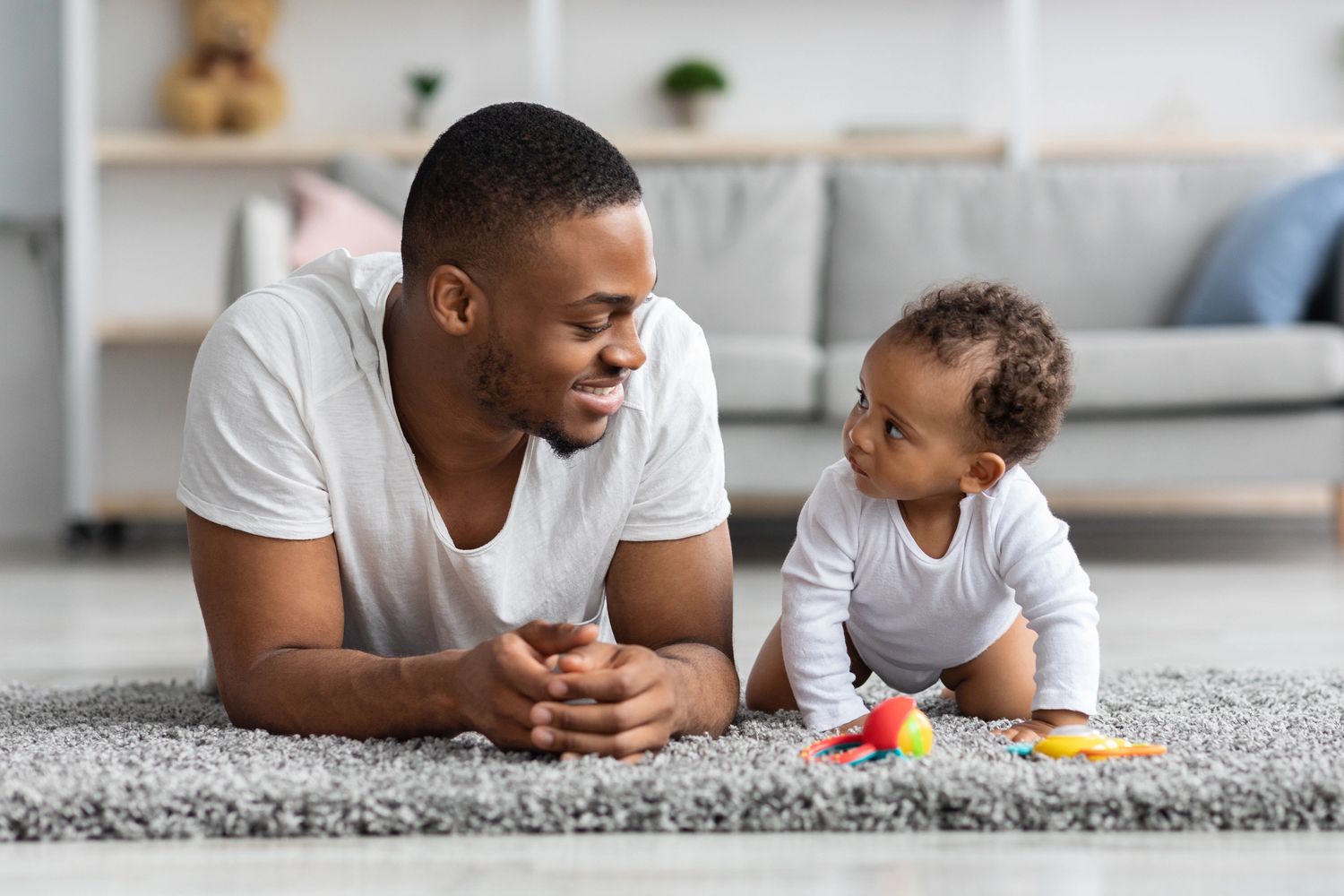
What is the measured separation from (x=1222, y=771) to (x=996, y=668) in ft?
1.34

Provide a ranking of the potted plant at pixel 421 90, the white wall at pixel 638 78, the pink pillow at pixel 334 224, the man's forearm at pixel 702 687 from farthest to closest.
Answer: the white wall at pixel 638 78 → the potted plant at pixel 421 90 → the pink pillow at pixel 334 224 → the man's forearm at pixel 702 687

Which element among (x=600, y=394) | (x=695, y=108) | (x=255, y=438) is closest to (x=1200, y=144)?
(x=695, y=108)

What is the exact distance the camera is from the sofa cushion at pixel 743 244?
3.66 meters

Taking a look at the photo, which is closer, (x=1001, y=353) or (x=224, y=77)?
(x=1001, y=353)

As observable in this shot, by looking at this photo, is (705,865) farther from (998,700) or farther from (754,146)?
(754,146)

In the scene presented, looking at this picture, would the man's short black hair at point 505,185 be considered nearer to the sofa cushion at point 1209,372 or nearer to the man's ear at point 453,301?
the man's ear at point 453,301

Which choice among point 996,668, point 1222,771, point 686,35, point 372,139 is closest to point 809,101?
point 686,35

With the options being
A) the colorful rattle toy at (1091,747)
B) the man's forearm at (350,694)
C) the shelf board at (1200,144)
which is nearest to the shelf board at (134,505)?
the shelf board at (1200,144)

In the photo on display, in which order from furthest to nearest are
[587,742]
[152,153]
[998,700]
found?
[152,153] < [998,700] < [587,742]

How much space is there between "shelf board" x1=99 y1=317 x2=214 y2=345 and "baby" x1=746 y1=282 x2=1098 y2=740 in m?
2.78

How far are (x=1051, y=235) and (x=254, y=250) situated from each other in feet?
6.04

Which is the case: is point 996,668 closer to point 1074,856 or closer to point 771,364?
point 1074,856

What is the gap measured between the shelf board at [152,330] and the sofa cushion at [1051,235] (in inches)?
63.0

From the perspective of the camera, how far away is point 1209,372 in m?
3.03
